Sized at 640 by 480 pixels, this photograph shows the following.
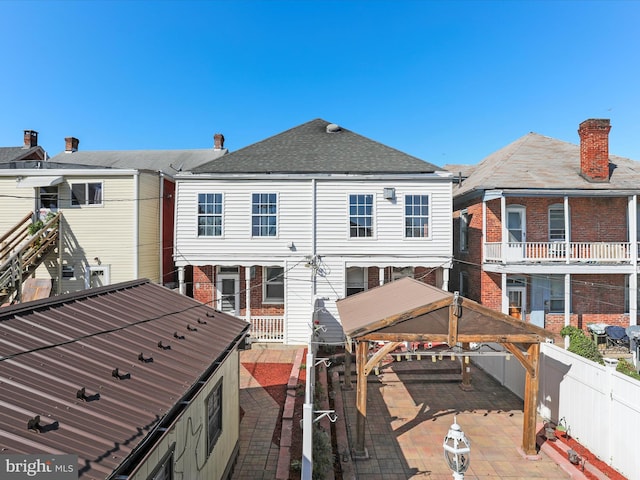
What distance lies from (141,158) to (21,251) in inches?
518

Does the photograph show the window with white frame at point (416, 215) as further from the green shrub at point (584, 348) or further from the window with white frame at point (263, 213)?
the green shrub at point (584, 348)

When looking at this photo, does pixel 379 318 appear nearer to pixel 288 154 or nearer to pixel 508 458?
pixel 508 458

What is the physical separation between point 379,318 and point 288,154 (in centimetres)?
1070

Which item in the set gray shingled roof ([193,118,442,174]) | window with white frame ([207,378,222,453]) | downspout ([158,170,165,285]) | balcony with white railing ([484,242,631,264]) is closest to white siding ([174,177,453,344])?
gray shingled roof ([193,118,442,174])

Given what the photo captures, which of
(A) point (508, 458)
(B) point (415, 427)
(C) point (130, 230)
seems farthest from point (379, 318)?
(C) point (130, 230)

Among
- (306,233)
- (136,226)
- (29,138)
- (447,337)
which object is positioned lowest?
(447,337)

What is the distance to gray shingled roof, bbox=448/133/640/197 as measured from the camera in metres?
14.8

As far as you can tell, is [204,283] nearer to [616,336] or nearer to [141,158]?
[141,158]

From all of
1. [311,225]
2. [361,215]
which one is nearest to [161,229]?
[311,225]

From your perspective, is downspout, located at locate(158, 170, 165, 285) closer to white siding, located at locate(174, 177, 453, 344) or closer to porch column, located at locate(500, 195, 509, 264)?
white siding, located at locate(174, 177, 453, 344)

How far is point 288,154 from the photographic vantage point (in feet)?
53.1

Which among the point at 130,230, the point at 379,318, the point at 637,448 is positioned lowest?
the point at 637,448

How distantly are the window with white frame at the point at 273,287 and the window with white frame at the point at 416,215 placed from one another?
232 inches

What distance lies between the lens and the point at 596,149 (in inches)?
602
